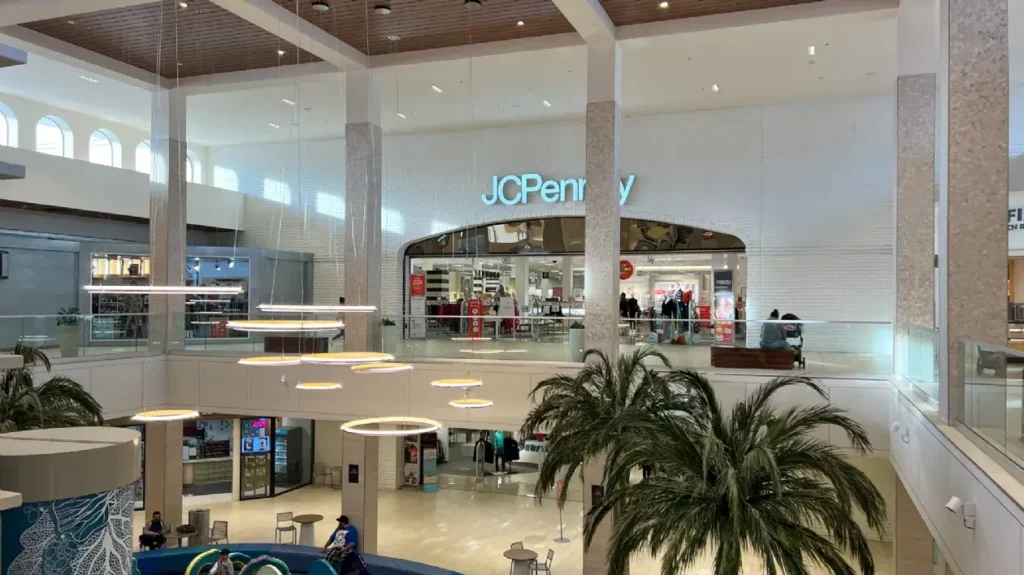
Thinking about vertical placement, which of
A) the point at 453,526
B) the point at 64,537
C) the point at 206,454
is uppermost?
the point at 64,537

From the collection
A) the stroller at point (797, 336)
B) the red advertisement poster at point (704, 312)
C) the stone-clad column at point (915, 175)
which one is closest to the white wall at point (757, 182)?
the red advertisement poster at point (704, 312)

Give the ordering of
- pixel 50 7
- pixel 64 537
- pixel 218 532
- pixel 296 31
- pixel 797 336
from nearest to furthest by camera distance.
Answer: pixel 64 537 → pixel 50 7 → pixel 797 336 → pixel 296 31 → pixel 218 532

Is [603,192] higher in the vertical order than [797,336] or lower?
higher

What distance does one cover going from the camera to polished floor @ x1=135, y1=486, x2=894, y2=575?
1564cm

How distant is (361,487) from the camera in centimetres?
1585

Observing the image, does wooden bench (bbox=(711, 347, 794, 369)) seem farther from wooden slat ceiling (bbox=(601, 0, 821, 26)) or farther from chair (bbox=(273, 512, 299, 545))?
chair (bbox=(273, 512, 299, 545))

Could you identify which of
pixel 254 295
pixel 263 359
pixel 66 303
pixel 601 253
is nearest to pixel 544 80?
pixel 601 253

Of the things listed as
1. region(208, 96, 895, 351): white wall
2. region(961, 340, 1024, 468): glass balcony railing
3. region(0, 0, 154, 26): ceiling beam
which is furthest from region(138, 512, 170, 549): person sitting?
region(961, 340, 1024, 468): glass balcony railing

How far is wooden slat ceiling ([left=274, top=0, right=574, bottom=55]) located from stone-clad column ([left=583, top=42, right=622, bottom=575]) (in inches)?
47.8

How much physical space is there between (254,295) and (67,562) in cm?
2083

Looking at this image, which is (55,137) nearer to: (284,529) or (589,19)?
(284,529)

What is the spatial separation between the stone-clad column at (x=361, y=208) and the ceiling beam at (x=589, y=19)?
4.99 m

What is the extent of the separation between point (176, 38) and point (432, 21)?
17.3ft

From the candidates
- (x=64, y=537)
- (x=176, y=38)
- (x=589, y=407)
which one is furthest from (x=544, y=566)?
(x=176, y=38)
